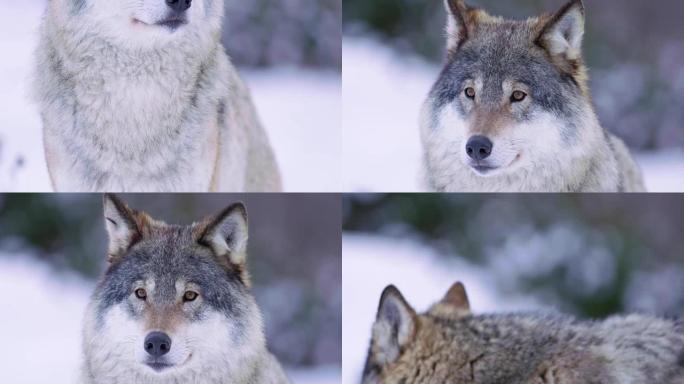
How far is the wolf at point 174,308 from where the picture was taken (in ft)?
13.5

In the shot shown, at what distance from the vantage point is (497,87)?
4.46 m

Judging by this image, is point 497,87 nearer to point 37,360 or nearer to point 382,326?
point 382,326

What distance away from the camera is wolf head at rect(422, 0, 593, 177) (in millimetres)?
4422

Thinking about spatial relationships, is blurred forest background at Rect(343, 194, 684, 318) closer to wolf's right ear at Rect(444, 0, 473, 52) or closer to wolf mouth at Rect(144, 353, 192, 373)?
wolf's right ear at Rect(444, 0, 473, 52)

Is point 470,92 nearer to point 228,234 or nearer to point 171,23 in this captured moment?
point 228,234

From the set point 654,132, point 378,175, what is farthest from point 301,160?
point 654,132

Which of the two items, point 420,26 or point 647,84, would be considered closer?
point 420,26

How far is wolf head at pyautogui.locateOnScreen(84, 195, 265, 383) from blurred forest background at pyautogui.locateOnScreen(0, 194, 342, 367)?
1556 mm

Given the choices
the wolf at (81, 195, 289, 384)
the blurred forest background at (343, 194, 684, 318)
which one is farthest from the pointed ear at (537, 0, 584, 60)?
the blurred forest background at (343, 194, 684, 318)

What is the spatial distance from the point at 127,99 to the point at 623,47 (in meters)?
3.48

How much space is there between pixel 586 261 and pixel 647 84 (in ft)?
4.77

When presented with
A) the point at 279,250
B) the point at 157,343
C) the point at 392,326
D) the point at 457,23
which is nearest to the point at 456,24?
the point at 457,23

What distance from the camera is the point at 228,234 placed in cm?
440

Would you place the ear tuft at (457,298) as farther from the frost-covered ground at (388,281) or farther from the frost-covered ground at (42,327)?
the frost-covered ground at (42,327)
